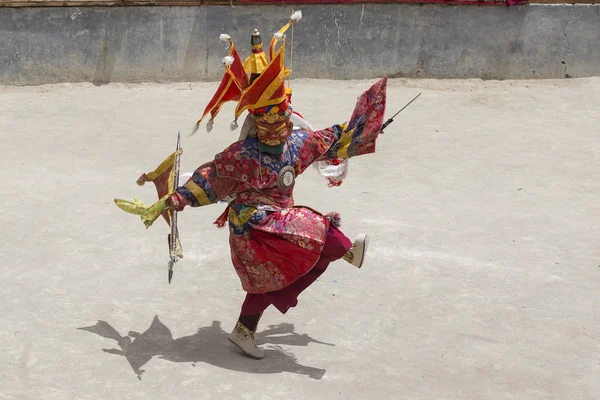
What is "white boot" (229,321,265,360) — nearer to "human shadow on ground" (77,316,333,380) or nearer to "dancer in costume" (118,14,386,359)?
"human shadow on ground" (77,316,333,380)

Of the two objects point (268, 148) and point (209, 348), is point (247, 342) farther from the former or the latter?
point (268, 148)

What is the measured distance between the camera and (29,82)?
1097 cm

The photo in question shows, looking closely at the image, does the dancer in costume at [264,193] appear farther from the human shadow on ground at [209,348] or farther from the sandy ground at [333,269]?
the sandy ground at [333,269]

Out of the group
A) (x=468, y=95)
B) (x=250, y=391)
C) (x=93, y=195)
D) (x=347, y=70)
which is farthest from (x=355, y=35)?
(x=250, y=391)

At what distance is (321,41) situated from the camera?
37.1ft

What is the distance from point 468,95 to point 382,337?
602cm

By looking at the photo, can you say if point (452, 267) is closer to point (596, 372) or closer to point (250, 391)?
point (596, 372)

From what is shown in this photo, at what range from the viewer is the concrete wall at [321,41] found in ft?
35.6

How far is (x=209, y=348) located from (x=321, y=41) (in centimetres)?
631

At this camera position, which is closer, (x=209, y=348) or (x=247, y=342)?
(x=247, y=342)

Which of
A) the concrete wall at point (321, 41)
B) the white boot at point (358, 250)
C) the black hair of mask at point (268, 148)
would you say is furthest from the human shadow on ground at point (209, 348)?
the concrete wall at point (321, 41)

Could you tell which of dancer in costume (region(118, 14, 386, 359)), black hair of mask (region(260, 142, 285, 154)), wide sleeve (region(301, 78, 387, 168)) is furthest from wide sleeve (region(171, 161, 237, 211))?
wide sleeve (region(301, 78, 387, 168))

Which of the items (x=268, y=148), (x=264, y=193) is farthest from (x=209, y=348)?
(x=268, y=148)

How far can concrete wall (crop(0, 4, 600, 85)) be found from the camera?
427 inches
